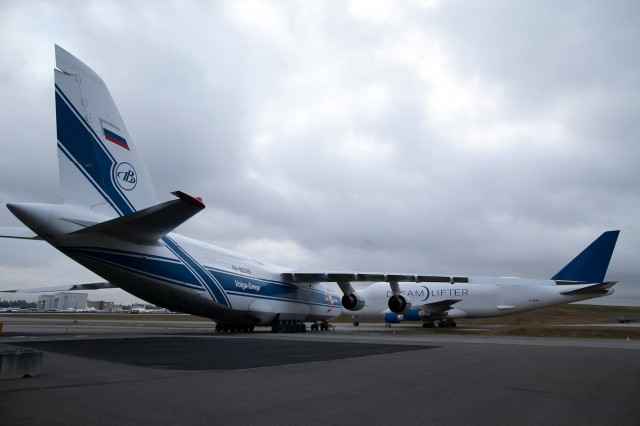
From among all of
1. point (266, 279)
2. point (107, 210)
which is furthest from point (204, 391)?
point (266, 279)

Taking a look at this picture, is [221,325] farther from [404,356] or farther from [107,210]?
[404,356]

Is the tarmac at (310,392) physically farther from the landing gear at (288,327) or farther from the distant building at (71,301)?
the distant building at (71,301)

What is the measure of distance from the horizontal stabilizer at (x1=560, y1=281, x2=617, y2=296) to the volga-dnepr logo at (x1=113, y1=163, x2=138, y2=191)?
29831 millimetres

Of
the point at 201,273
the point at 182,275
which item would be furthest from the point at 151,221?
the point at 201,273

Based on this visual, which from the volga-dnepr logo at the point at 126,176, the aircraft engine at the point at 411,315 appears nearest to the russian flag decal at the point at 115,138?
the volga-dnepr logo at the point at 126,176

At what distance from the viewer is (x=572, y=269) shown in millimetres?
32781

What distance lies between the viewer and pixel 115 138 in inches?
653

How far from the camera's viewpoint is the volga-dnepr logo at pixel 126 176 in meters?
16.6

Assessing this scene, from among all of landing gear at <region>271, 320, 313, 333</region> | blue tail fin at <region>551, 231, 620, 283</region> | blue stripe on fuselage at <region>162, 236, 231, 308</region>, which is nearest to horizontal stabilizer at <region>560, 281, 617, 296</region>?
blue tail fin at <region>551, 231, 620, 283</region>

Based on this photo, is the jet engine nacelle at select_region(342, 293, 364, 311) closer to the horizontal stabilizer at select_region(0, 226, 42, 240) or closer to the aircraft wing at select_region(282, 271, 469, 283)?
the aircraft wing at select_region(282, 271, 469, 283)

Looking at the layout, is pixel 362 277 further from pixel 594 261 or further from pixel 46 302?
pixel 46 302

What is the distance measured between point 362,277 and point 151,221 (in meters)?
15.1

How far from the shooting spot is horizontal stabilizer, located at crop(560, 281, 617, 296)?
32.2m

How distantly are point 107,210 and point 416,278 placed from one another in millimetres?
16483
